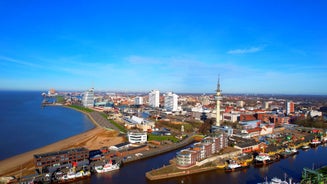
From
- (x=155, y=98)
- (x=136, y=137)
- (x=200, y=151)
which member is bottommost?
(x=136, y=137)

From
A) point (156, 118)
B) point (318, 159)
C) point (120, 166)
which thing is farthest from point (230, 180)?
point (156, 118)

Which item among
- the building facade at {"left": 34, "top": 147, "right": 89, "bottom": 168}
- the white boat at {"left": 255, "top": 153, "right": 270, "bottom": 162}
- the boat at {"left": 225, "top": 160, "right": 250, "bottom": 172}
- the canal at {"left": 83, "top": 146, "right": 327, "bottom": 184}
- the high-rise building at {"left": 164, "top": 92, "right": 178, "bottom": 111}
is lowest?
the canal at {"left": 83, "top": 146, "right": 327, "bottom": 184}

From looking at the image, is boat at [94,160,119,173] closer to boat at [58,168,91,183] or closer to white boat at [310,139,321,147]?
boat at [58,168,91,183]

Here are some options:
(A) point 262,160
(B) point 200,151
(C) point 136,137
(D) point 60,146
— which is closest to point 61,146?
(D) point 60,146

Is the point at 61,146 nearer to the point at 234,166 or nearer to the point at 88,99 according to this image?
the point at 234,166

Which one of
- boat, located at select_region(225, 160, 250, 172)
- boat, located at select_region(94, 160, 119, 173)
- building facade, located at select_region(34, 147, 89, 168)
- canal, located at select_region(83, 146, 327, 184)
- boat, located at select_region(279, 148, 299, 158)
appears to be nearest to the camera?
canal, located at select_region(83, 146, 327, 184)

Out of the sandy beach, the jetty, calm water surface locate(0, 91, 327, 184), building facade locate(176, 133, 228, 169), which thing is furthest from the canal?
the sandy beach

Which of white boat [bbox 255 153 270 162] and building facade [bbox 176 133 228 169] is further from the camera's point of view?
white boat [bbox 255 153 270 162]
